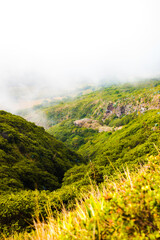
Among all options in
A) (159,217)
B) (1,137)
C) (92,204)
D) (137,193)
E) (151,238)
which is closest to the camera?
(151,238)

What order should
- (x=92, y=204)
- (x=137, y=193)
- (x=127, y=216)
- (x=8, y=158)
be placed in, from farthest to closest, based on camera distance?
1. (x=8, y=158)
2. (x=92, y=204)
3. (x=137, y=193)
4. (x=127, y=216)

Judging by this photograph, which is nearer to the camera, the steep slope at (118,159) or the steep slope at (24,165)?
the steep slope at (118,159)

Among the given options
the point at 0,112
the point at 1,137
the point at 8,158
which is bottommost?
the point at 8,158

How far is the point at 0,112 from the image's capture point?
88250mm

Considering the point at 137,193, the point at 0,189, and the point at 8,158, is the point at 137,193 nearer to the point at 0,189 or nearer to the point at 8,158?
the point at 0,189

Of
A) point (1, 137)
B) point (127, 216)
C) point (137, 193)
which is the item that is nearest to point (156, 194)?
point (137, 193)

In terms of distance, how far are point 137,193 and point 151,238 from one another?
3.51 feet

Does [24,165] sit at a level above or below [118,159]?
above

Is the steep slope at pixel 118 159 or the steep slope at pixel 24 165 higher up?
the steep slope at pixel 24 165

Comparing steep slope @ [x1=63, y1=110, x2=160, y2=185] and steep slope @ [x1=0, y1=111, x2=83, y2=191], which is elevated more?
steep slope @ [x1=0, y1=111, x2=83, y2=191]

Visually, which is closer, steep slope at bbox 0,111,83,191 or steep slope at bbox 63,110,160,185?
steep slope at bbox 63,110,160,185

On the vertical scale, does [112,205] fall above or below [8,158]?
below

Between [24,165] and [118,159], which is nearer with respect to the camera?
[24,165]

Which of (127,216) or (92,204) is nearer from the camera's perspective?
(127,216)
